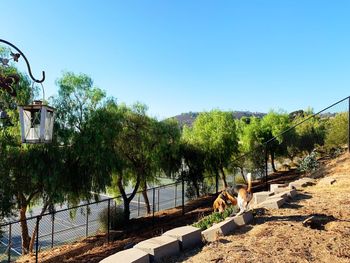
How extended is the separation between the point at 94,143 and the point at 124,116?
249 cm

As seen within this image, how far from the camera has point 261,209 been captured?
5676 mm

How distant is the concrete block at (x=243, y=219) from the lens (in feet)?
16.1

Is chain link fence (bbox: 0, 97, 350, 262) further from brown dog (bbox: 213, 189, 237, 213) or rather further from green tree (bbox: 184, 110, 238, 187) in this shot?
brown dog (bbox: 213, 189, 237, 213)

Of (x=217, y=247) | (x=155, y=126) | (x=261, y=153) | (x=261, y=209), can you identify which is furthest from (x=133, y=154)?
(x=217, y=247)

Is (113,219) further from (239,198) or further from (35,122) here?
(35,122)

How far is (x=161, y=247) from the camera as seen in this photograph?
12.8 feet

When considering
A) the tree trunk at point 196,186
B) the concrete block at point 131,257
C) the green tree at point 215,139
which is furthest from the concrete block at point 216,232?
the green tree at point 215,139

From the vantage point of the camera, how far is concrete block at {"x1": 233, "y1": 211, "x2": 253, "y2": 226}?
492 centimetres

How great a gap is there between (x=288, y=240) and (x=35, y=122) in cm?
330

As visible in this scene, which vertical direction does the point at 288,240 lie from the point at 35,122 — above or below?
below

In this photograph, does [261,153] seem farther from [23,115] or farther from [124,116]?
[23,115]

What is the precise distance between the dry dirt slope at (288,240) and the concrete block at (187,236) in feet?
0.57

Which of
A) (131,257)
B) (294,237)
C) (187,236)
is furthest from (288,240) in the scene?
(131,257)

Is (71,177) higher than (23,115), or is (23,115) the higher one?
(23,115)
